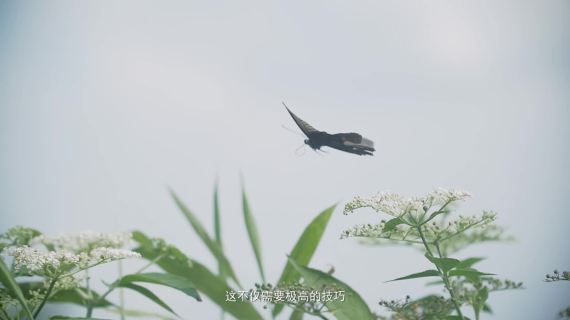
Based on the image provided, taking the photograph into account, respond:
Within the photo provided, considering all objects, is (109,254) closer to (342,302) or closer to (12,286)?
(12,286)

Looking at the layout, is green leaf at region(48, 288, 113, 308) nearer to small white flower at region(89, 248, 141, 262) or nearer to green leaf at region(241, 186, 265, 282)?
small white flower at region(89, 248, 141, 262)

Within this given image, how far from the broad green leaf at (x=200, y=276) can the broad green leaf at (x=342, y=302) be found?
40 cm

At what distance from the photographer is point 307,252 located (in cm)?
129

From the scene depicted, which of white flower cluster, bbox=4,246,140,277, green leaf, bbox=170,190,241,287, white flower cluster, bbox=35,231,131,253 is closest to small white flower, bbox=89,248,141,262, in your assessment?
white flower cluster, bbox=4,246,140,277

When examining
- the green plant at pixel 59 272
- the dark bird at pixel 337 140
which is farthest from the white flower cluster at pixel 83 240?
the dark bird at pixel 337 140

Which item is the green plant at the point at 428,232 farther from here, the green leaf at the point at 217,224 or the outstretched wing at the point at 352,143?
the green leaf at the point at 217,224

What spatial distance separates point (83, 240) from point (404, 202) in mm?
833

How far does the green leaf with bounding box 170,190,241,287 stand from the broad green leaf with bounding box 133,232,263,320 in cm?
14

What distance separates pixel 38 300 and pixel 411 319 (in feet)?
2.39

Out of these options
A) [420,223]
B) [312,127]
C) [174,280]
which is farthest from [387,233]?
[174,280]

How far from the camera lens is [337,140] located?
3.60 ft

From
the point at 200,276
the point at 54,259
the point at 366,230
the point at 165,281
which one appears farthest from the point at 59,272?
the point at 366,230

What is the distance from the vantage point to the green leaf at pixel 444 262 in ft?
A: 2.57

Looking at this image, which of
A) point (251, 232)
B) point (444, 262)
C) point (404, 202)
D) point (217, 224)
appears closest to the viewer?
point (444, 262)
